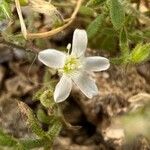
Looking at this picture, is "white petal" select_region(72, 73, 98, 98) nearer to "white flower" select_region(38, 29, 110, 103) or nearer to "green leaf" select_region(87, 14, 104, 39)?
"white flower" select_region(38, 29, 110, 103)

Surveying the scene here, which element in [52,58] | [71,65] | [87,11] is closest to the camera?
[52,58]

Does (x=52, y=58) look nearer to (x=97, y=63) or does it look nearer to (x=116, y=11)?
(x=97, y=63)

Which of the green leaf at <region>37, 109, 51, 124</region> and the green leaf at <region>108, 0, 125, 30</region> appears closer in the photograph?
the green leaf at <region>108, 0, 125, 30</region>

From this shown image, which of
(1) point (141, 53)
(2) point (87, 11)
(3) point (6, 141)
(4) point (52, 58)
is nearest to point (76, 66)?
(4) point (52, 58)

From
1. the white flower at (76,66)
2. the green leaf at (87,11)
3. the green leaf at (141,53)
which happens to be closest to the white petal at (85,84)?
the white flower at (76,66)

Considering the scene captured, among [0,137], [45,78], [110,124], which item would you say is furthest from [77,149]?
[0,137]

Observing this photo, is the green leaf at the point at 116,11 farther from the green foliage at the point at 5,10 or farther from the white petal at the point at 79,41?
the green foliage at the point at 5,10

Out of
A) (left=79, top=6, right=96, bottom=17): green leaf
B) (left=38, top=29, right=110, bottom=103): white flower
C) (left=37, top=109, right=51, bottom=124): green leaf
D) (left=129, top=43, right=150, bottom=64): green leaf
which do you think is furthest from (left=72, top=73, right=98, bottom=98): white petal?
(left=79, top=6, right=96, bottom=17): green leaf
